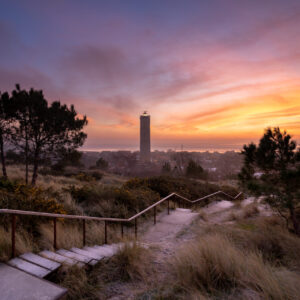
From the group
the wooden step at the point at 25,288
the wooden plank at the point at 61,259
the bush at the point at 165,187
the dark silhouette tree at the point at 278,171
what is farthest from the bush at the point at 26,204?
the dark silhouette tree at the point at 278,171

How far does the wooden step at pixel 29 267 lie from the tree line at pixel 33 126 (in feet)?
39.5

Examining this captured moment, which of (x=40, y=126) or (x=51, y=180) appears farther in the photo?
(x=51, y=180)

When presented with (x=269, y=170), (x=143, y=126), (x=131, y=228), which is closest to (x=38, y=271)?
(x=131, y=228)

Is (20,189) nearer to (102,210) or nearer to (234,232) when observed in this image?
(102,210)

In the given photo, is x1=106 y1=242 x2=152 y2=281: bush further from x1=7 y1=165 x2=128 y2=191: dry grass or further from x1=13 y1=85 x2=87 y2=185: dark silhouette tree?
x1=13 y1=85 x2=87 y2=185: dark silhouette tree

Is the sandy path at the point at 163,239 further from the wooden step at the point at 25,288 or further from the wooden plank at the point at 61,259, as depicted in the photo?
the wooden step at the point at 25,288

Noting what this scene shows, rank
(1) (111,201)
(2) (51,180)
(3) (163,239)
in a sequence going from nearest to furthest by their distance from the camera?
(3) (163,239) → (1) (111,201) → (2) (51,180)

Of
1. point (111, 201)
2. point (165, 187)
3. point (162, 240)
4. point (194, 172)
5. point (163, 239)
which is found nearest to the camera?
point (162, 240)

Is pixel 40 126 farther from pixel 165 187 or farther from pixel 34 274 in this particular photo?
pixel 34 274

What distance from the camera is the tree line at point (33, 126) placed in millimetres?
13859

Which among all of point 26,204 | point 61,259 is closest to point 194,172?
point 26,204

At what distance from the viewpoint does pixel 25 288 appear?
2287mm

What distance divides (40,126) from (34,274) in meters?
13.6

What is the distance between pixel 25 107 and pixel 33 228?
11.8 meters
